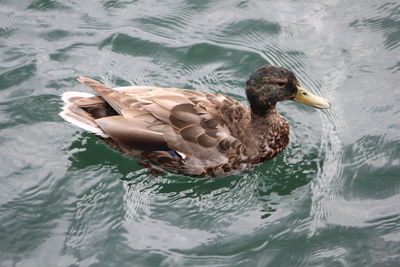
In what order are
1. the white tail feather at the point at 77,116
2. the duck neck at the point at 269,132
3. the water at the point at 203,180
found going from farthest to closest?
1. the duck neck at the point at 269,132
2. the white tail feather at the point at 77,116
3. the water at the point at 203,180

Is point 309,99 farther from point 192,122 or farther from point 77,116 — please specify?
point 77,116

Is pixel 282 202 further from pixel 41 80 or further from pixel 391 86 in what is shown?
pixel 41 80

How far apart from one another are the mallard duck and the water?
278 mm

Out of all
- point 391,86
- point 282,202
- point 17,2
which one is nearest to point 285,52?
point 391,86

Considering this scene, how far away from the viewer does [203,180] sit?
7.13m

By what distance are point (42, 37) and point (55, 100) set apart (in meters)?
1.37

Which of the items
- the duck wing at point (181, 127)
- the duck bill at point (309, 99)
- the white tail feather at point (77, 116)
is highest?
the duck bill at point (309, 99)

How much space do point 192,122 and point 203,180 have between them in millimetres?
735

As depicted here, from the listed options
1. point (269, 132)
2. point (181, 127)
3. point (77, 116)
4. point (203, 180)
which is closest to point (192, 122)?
point (181, 127)

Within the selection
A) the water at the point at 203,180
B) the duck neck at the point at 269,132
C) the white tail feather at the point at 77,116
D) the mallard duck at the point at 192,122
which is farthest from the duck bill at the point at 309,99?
the white tail feather at the point at 77,116

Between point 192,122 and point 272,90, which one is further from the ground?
point 272,90

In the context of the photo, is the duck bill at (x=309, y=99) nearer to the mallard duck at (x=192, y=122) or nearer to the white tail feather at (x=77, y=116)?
the mallard duck at (x=192, y=122)

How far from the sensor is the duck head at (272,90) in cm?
700

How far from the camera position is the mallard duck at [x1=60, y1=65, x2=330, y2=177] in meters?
6.91
